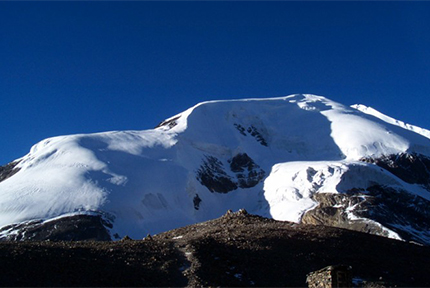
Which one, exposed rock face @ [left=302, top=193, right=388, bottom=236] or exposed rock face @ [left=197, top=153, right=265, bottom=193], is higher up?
exposed rock face @ [left=197, top=153, right=265, bottom=193]

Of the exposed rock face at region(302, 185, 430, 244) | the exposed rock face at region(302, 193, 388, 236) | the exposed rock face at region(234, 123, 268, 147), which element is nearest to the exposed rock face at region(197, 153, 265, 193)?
the exposed rock face at region(234, 123, 268, 147)

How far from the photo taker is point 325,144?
16050 centimetres

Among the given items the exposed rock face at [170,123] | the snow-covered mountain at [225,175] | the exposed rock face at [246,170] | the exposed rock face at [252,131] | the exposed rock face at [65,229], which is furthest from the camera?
the exposed rock face at [252,131]

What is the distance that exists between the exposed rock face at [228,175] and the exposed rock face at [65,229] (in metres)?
37.7

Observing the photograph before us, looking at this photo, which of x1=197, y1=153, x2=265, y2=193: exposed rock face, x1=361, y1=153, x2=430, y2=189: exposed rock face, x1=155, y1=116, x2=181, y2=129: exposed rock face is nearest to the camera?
x1=197, y1=153, x2=265, y2=193: exposed rock face

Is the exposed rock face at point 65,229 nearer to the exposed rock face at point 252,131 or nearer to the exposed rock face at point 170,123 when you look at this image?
the exposed rock face at point 170,123

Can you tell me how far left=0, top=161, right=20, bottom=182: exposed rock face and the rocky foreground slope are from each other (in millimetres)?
104251

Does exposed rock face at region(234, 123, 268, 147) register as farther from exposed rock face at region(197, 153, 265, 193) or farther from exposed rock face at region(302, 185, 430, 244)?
exposed rock face at region(302, 185, 430, 244)

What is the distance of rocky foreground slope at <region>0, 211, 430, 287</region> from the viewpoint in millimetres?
27328

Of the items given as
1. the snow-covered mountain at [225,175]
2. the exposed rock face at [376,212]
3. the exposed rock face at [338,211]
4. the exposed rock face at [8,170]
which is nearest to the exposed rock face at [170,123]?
the snow-covered mountain at [225,175]

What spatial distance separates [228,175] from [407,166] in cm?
4362

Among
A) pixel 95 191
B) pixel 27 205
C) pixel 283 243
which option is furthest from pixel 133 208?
pixel 283 243

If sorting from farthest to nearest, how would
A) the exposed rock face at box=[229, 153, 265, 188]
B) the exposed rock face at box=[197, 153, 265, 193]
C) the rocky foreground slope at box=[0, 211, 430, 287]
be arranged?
the exposed rock face at box=[229, 153, 265, 188], the exposed rock face at box=[197, 153, 265, 193], the rocky foreground slope at box=[0, 211, 430, 287]

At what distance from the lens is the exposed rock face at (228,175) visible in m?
143
